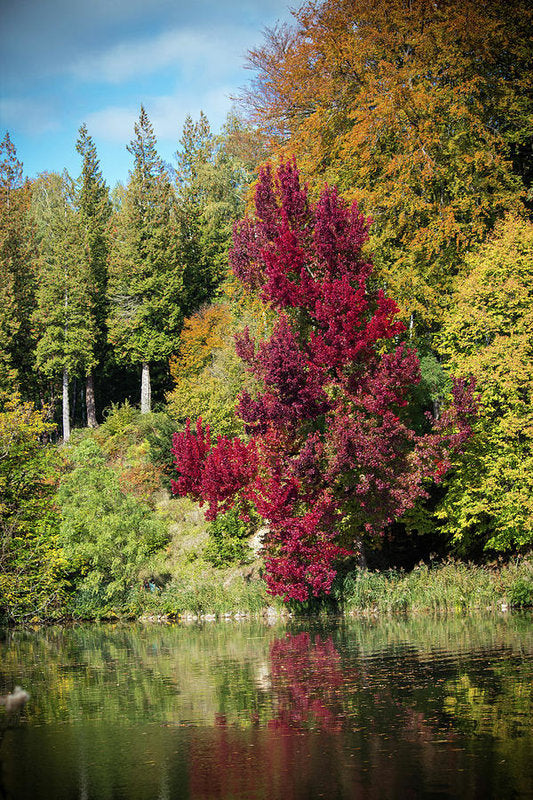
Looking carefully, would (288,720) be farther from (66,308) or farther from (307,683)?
(66,308)

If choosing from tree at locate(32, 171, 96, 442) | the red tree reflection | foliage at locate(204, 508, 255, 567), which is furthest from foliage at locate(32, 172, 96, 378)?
the red tree reflection

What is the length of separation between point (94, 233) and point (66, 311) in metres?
9.11

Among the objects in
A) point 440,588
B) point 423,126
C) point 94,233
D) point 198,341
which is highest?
point 94,233

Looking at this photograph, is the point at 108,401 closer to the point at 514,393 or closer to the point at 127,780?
the point at 514,393

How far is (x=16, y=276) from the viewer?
5406 cm

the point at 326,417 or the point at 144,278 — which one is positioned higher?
the point at 144,278

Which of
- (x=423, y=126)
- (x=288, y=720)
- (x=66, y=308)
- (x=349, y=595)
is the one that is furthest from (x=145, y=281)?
(x=288, y=720)

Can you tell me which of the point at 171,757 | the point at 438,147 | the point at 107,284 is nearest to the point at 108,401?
the point at 107,284

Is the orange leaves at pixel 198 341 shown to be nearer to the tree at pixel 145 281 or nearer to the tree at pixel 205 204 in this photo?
the tree at pixel 145 281

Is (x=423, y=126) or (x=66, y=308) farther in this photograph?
(x=66, y=308)

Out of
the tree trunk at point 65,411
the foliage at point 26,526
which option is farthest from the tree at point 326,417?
the tree trunk at point 65,411

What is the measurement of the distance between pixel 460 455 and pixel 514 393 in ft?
8.55

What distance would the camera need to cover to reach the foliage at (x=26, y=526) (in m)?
29.1

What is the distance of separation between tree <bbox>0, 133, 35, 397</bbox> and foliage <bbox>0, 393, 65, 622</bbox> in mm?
20230
